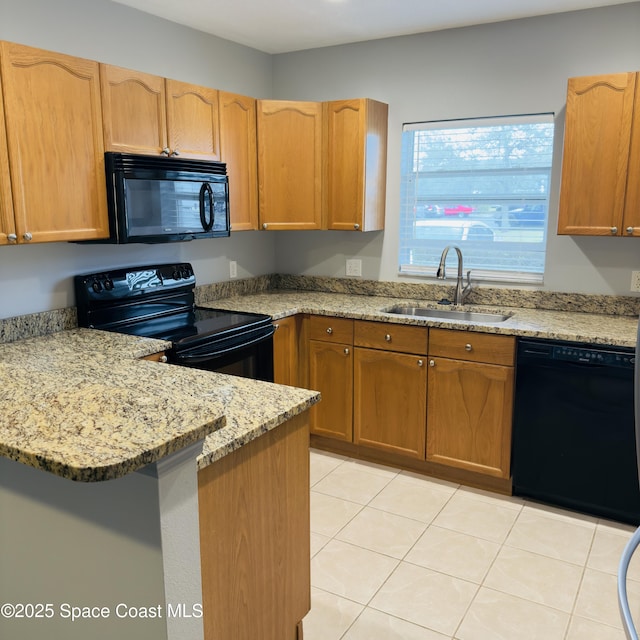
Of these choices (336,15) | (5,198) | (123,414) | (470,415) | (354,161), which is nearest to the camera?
(123,414)

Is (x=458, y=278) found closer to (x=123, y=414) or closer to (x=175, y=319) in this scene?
(x=175, y=319)

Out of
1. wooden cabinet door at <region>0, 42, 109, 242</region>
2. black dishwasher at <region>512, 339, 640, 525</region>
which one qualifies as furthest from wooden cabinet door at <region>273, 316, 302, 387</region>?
black dishwasher at <region>512, 339, 640, 525</region>

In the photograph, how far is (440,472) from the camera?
329 cm

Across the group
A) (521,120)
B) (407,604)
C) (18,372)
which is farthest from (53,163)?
(521,120)

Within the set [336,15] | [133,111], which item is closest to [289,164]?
[336,15]

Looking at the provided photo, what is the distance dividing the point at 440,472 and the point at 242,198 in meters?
1.93

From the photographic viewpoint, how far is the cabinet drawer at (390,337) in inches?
125

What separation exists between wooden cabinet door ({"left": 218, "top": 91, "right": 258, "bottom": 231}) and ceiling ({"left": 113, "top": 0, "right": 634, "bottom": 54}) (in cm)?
41

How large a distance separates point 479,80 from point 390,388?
1.83m

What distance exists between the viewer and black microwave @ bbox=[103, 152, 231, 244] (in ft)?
8.77

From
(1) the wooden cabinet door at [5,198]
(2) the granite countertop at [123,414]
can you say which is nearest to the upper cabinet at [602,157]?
(2) the granite countertop at [123,414]

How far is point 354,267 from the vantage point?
400 cm

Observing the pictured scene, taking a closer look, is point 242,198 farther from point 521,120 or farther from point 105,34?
point 521,120

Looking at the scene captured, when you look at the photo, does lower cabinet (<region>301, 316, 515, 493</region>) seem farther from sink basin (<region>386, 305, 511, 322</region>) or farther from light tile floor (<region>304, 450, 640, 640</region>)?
sink basin (<region>386, 305, 511, 322</region>)
